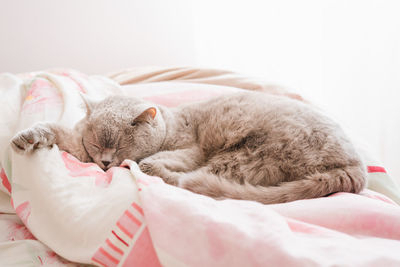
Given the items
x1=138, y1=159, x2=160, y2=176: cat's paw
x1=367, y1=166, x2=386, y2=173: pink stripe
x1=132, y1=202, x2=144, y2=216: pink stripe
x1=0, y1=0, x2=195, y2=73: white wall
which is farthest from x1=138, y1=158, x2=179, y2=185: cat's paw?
x1=0, y1=0, x2=195, y2=73: white wall

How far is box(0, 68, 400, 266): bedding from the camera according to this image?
1.98ft

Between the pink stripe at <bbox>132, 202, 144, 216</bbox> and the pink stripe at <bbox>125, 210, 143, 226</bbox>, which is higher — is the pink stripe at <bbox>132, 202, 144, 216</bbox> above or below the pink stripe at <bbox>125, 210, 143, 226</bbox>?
above

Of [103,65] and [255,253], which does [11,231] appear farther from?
[103,65]

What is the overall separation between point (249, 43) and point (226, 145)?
1.61 metres

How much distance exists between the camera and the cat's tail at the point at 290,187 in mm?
957

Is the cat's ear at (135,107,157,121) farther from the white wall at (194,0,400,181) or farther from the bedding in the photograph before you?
the white wall at (194,0,400,181)

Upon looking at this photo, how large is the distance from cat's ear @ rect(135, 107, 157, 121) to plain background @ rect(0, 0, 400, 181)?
1.40m

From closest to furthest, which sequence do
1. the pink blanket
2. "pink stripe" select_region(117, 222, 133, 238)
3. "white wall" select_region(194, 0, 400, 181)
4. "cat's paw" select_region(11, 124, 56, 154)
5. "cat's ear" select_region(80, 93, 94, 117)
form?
the pink blanket, "pink stripe" select_region(117, 222, 133, 238), "cat's paw" select_region(11, 124, 56, 154), "cat's ear" select_region(80, 93, 94, 117), "white wall" select_region(194, 0, 400, 181)

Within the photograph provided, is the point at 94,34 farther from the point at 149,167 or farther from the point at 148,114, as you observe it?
the point at 149,167

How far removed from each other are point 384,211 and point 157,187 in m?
0.56

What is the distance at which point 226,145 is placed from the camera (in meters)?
1.23

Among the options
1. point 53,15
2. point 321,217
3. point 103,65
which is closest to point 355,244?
point 321,217

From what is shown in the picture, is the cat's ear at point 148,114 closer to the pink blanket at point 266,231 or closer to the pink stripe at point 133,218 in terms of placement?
the pink blanket at point 266,231

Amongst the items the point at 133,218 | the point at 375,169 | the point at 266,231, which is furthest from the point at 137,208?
the point at 375,169
